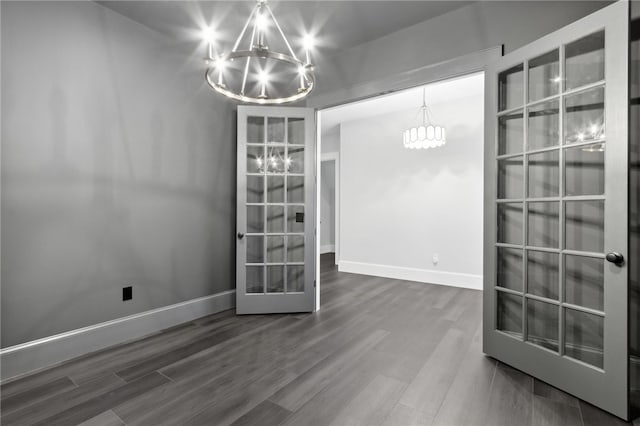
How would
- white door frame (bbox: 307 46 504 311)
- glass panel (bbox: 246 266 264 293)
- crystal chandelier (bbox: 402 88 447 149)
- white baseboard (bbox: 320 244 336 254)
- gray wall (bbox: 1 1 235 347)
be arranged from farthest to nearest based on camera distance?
white baseboard (bbox: 320 244 336 254), crystal chandelier (bbox: 402 88 447 149), glass panel (bbox: 246 266 264 293), white door frame (bbox: 307 46 504 311), gray wall (bbox: 1 1 235 347)

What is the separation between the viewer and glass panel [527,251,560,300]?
2002mm

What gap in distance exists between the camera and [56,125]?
7.41 ft

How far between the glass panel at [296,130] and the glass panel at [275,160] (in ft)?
0.57

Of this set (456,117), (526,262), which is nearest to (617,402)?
(526,262)

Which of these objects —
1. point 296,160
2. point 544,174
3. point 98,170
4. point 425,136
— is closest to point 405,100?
point 425,136

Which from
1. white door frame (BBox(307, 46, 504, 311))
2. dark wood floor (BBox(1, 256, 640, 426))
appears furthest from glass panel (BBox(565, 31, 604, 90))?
dark wood floor (BBox(1, 256, 640, 426))

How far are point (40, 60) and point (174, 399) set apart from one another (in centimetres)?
252

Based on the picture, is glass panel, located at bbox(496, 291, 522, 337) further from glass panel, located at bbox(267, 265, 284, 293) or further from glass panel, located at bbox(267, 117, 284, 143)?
glass panel, located at bbox(267, 117, 284, 143)

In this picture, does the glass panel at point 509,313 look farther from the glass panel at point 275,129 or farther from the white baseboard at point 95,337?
the white baseboard at point 95,337

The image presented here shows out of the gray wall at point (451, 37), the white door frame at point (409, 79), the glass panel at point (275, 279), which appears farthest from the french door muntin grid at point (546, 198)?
the glass panel at point (275, 279)

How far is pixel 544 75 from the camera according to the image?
2.08 m

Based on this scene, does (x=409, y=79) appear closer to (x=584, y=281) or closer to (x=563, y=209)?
(x=563, y=209)

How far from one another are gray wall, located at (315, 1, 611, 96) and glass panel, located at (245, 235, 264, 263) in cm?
183

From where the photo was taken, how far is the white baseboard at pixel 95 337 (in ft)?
6.81
